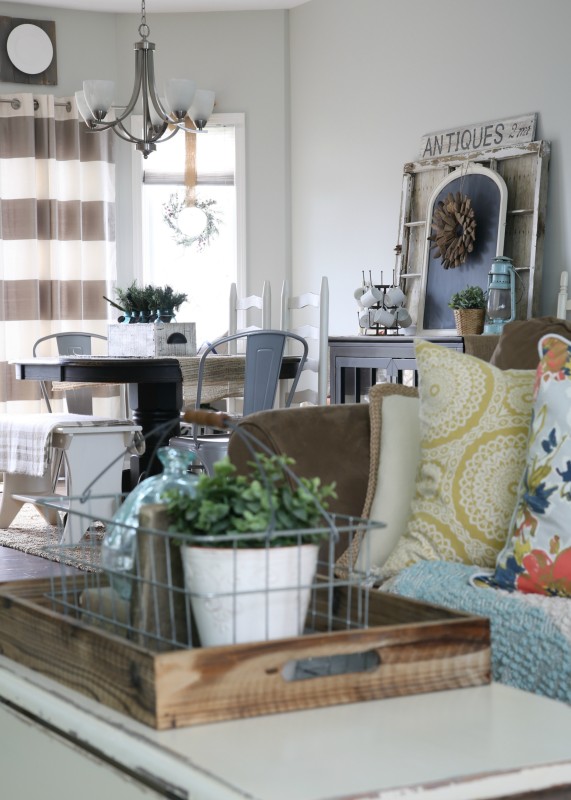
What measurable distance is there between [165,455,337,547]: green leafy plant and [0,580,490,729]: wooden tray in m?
0.11

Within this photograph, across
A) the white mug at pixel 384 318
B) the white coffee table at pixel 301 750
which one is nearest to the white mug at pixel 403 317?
the white mug at pixel 384 318

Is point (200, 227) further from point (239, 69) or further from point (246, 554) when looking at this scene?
point (246, 554)

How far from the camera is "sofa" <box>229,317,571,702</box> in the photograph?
1.53m

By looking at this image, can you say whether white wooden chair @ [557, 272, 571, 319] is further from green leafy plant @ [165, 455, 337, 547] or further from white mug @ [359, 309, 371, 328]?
Result: green leafy plant @ [165, 455, 337, 547]

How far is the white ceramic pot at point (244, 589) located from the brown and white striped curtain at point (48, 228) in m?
5.17

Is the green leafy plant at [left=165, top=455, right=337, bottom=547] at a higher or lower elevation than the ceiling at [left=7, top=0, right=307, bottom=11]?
lower

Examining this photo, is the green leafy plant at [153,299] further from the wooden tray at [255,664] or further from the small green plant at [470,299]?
the wooden tray at [255,664]

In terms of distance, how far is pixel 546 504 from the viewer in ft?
5.46

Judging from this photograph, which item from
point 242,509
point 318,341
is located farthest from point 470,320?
point 242,509

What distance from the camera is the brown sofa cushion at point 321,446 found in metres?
2.07

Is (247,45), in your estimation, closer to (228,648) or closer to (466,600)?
(466,600)

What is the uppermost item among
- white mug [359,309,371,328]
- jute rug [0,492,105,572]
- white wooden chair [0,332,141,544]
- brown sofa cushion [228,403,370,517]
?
white mug [359,309,371,328]

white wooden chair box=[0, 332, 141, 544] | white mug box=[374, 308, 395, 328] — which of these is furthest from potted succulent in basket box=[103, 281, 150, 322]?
white mug box=[374, 308, 395, 328]

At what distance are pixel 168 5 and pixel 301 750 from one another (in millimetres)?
5678
